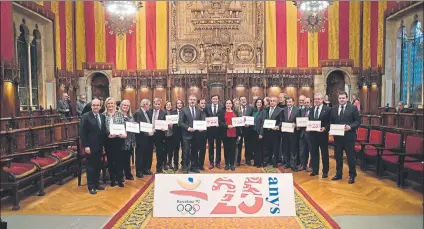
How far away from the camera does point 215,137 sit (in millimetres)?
6805

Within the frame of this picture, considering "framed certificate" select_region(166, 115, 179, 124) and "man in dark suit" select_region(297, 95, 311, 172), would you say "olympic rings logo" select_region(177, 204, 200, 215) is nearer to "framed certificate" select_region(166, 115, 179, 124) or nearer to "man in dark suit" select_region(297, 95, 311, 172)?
"framed certificate" select_region(166, 115, 179, 124)

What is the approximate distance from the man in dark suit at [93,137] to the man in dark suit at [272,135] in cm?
326

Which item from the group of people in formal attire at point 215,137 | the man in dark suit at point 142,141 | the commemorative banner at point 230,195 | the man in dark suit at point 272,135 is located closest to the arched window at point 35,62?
the group of people in formal attire at point 215,137

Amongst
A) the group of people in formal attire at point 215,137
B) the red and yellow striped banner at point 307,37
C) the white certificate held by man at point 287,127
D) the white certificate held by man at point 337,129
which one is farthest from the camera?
the red and yellow striped banner at point 307,37

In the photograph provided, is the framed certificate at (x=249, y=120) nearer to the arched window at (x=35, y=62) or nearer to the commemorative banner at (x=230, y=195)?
the commemorative banner at (x=230, y=195)

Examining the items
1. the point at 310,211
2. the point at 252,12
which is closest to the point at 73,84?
the point at 252,12

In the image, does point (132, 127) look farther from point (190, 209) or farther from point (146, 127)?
point (190, 209)

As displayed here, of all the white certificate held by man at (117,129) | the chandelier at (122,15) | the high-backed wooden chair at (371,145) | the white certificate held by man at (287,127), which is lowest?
the high-backed wooden chair at (371,145)

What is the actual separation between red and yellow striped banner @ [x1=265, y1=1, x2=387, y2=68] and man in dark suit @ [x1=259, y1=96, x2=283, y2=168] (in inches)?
299

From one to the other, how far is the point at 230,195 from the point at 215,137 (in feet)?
11.1

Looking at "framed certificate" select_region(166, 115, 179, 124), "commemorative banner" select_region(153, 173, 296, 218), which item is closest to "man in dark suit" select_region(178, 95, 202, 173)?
"framed certificate" select_region(166, 115, 179, 124)

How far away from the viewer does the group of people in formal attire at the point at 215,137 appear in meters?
5.17

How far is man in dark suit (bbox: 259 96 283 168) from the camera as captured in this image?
6695 mm

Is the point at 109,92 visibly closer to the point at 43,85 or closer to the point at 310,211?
the point at 43,85
